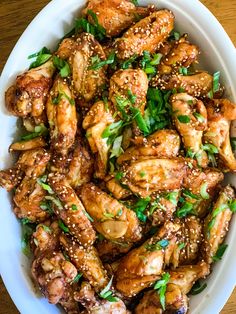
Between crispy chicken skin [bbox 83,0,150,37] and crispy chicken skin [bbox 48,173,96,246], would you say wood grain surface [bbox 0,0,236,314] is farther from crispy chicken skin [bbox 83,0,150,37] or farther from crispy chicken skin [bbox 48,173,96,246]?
crispy chicken skin [bbox 48,173,96,246]

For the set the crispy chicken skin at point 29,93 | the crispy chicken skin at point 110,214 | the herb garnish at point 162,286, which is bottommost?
the herb garnish at point 162,286

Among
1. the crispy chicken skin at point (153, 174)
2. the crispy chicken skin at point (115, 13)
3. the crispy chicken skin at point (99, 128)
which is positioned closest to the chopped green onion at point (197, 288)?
the crispy chicken skin at point (153, 174)

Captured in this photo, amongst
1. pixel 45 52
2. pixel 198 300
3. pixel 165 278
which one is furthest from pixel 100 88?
pixel 198 300

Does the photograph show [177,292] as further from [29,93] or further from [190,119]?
[29,93]

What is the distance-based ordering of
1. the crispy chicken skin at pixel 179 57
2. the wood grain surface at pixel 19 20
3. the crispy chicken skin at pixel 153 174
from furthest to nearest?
the wood grain surface at pixel 19 20 < the crispy chicken skin at pixel 179 57 < the crispy chicken skin at pixel 153 174

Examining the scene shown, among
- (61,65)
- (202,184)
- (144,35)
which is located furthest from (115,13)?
(202,184)

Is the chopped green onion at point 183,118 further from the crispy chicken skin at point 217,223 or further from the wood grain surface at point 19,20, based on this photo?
the wood grain surface at point 19,20

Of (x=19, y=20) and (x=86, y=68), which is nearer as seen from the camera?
(x=86, y=68)
